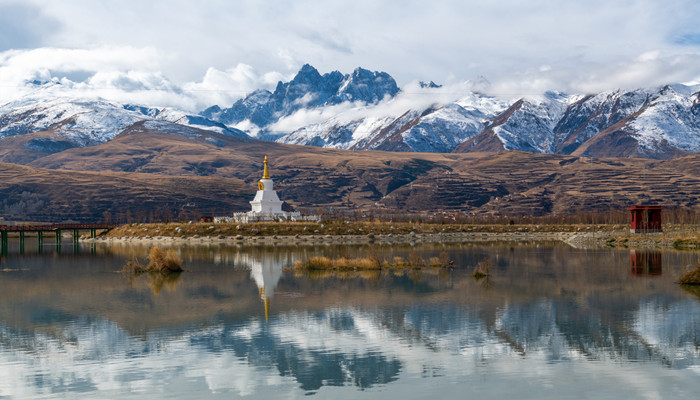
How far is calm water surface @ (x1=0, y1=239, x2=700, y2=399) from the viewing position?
22203 millimetres

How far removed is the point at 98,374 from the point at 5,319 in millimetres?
15050

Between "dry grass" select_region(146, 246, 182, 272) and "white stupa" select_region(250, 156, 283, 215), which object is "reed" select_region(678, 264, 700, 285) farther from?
"white stupa" select_region(250, 156, 283, 215)

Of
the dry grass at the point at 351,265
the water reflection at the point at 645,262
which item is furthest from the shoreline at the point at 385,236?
the dry grass at the point at 351,265

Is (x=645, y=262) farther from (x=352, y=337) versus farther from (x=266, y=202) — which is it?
(x=266, y=202)

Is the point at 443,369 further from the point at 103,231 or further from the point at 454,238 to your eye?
the point at 103,231

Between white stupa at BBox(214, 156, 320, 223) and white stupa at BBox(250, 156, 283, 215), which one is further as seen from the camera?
white stupa at BBox(250, 156, 283, 215)

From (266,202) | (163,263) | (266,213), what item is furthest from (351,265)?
(266,202)

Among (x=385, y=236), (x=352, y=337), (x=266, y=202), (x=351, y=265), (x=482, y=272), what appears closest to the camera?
(x=352, y=337)

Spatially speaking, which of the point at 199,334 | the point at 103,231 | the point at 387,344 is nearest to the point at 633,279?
the point at 387,344

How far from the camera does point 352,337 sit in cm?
2952

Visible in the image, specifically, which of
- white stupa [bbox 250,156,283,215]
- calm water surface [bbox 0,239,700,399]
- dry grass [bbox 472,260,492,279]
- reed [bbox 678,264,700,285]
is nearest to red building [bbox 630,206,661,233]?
calm water surface [bbox 0,239,700,399]

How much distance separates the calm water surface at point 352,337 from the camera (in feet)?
72.8

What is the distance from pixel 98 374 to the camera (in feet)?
77.9

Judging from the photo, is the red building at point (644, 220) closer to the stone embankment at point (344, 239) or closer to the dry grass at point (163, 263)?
the stone embankment at point (344, 239)
